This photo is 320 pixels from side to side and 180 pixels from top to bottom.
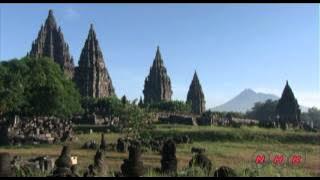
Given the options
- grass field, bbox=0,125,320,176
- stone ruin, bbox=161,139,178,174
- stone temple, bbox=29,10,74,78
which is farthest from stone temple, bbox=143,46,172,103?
stone ruin, bbox=161,139,178,174

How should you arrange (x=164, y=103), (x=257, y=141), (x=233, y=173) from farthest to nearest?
(x=164, y=103)
(x=257, y=141)
(x=233, y=173)

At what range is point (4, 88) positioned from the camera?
5894 cm

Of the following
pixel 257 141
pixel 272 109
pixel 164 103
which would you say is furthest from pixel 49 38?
pixel 257 141

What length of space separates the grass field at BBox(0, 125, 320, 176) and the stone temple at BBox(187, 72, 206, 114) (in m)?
57.2

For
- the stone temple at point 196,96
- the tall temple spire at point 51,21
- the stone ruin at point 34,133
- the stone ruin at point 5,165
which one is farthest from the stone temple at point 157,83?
the stone ruin at point 5,165

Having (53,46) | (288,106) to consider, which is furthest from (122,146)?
(53,46)

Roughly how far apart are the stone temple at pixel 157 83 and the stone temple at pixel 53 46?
573 inches

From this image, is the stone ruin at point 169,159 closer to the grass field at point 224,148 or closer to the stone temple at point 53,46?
the grass field at point 224,148

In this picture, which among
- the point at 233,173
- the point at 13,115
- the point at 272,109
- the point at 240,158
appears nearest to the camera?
the point at 233,173

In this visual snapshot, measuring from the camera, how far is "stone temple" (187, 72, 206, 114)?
367 feet

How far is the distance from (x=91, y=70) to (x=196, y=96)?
2128 cm

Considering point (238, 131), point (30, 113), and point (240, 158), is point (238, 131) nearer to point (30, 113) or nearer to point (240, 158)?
point (240, 158)

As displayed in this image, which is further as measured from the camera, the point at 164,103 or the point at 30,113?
the point at 164,103

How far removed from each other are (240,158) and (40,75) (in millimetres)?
38169
